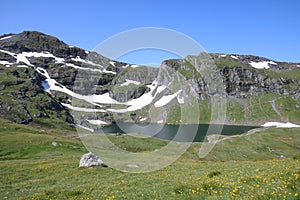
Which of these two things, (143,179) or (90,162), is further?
(90,162)

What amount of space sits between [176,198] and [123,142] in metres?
93.4

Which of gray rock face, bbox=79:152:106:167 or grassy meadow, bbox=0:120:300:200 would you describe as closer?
grassy meadow, bbox=0:120:300:200

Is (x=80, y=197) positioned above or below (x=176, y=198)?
below

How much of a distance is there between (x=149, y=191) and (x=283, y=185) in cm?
836

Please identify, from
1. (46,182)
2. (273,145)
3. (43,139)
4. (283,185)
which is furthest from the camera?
(273,145)

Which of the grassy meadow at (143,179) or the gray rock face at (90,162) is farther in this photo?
the gray rock face at (90,162)

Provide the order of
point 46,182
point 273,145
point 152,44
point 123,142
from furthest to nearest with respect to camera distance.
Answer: point 273,145, point 123,142, point 46,182, point 152,44

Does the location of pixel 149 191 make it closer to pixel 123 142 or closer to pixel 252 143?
pixel 123 142

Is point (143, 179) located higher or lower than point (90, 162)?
higher

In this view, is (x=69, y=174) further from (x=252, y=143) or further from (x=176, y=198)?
(x=252, y=143)

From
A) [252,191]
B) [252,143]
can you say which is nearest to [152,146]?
[252,143]

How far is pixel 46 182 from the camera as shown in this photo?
26.9 m

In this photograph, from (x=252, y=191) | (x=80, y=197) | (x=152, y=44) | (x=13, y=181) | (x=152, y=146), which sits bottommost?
(x=152, y=146)

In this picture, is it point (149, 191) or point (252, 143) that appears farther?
point (252, 143)
